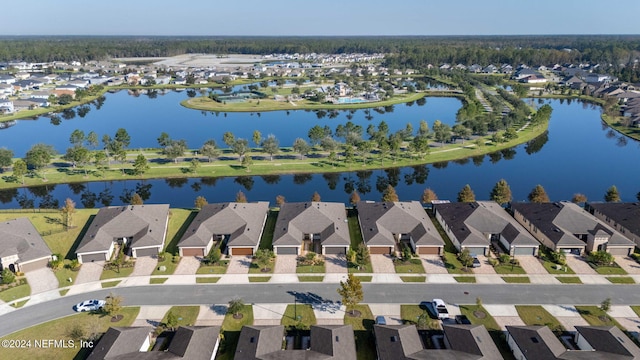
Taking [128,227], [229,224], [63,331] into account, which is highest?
[229,224]

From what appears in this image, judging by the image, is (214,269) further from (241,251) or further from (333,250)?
(333,250)

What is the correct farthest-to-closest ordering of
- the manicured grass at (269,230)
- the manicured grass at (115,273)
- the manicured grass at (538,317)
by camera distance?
the manicured grass at (269,230), the manicured grass at (115,273), the manicured grass at (538,317)

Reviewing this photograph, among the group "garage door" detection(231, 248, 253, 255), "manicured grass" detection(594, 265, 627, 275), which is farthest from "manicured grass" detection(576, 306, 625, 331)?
"garage door" detection(231, 248, 253, 255)

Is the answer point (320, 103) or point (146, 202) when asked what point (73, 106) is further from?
point (146, 202)

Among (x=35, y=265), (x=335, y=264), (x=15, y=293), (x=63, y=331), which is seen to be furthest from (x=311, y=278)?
(x=35, y=265)

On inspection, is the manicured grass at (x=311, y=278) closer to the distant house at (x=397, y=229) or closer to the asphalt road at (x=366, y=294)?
the asphalt road at (x=366, y=294)

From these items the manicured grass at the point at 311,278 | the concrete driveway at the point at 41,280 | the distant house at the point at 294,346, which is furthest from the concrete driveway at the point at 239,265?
the concrete driveway at the point at 41,280
